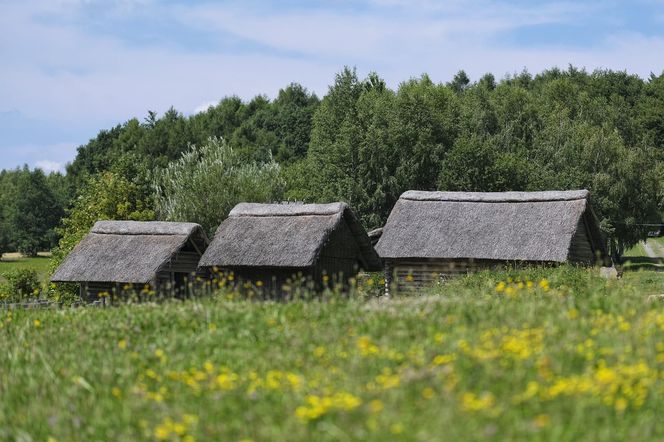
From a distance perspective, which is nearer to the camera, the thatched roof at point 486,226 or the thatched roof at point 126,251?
the thatched roof at point 126,251

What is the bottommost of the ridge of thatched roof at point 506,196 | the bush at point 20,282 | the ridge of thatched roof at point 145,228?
the bush at point 20,282

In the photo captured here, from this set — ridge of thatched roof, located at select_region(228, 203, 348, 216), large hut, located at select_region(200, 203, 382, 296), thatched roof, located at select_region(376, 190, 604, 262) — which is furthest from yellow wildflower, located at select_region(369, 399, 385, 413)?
thatched roof, located at select_region(376, 190, 604, 262)

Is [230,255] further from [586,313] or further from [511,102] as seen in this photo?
[511,102]

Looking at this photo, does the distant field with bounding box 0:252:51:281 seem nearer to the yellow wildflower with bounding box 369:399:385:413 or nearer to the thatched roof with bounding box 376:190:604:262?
the thatched roof with bounding box 376:190:604:262

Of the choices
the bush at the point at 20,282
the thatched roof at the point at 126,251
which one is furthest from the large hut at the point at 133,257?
the bush at the point at 20,282

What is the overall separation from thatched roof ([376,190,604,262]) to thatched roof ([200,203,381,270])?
2.57 metres

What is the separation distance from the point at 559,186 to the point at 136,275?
107 ft

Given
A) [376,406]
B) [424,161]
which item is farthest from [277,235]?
[424,161]

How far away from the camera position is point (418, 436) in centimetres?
675

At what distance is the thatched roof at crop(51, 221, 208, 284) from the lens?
31.7m

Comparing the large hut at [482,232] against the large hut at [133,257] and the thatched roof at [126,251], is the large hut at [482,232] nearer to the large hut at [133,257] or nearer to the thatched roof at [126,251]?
the large hut at [133,257]

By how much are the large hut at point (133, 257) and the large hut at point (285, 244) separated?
122 cm

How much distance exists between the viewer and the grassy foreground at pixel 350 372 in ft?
24.0

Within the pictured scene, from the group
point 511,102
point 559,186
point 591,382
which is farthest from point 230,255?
point 511,102
